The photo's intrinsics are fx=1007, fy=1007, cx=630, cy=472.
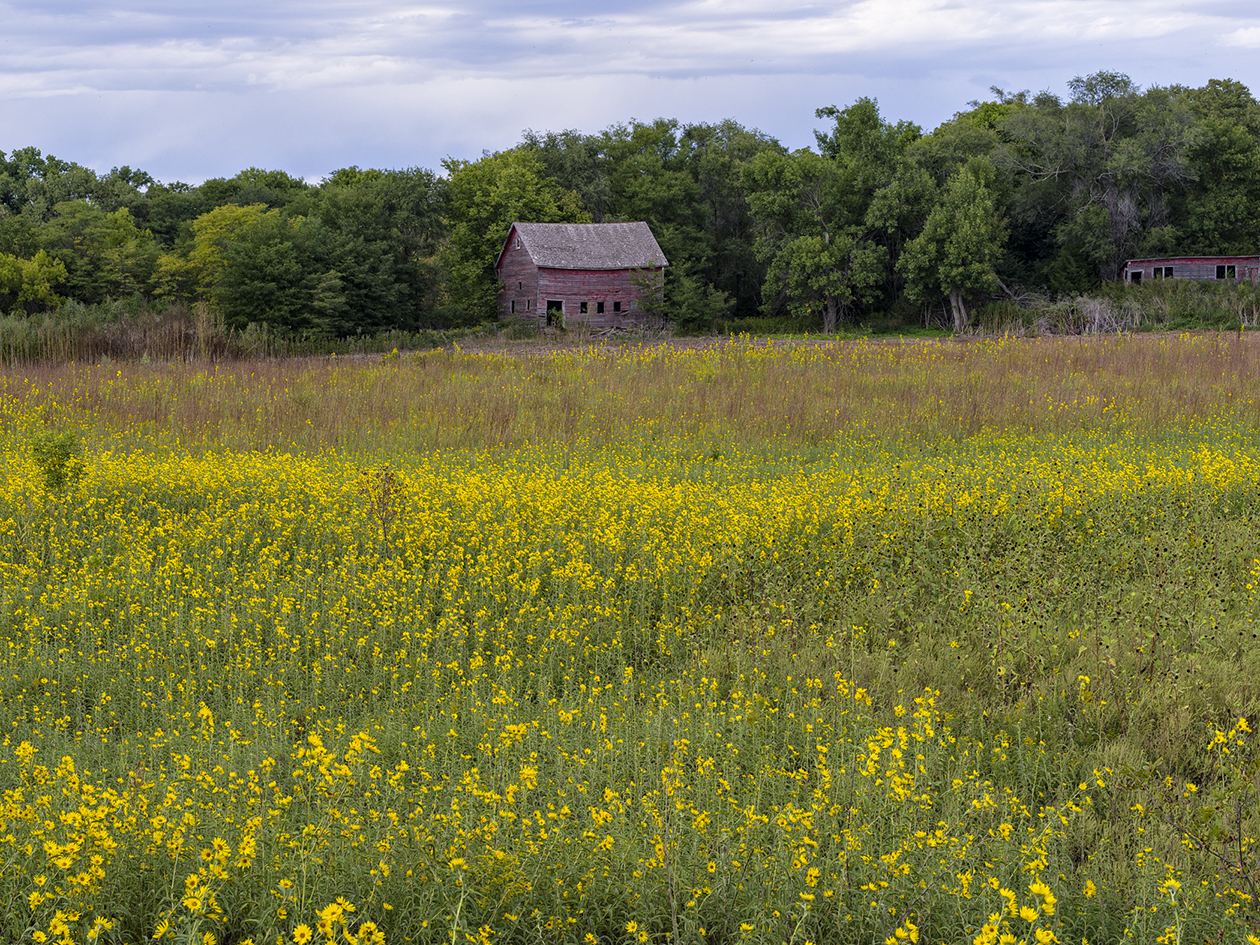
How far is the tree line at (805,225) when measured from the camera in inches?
1598

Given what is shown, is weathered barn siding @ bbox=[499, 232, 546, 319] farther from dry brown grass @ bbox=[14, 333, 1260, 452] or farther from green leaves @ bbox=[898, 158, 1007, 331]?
dry brown grass @ bbox=[14, 333, 1260, 452]

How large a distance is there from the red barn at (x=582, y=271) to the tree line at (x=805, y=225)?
1.28 m

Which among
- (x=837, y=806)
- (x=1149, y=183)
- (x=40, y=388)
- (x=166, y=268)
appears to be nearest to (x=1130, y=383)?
(x=837, y=806)

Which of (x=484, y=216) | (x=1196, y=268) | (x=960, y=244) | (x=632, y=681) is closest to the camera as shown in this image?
(x=632, y=681)

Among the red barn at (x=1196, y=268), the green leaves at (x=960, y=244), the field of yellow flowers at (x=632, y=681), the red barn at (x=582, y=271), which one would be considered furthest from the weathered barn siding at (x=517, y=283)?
the field of yellow flowers at (x=632, y=681)

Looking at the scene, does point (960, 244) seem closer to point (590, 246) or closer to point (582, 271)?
point (590, 246)

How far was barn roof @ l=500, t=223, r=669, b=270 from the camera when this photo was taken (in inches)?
1743

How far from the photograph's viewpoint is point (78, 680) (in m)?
5.80

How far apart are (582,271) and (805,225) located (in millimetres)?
10107

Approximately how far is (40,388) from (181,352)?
448cm

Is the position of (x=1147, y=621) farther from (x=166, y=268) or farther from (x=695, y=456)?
(x=166, y=268)

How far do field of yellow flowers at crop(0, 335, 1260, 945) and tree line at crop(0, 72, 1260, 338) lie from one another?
1107 inches

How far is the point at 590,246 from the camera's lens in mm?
45375

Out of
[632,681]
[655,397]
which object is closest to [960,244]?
[655,397]
